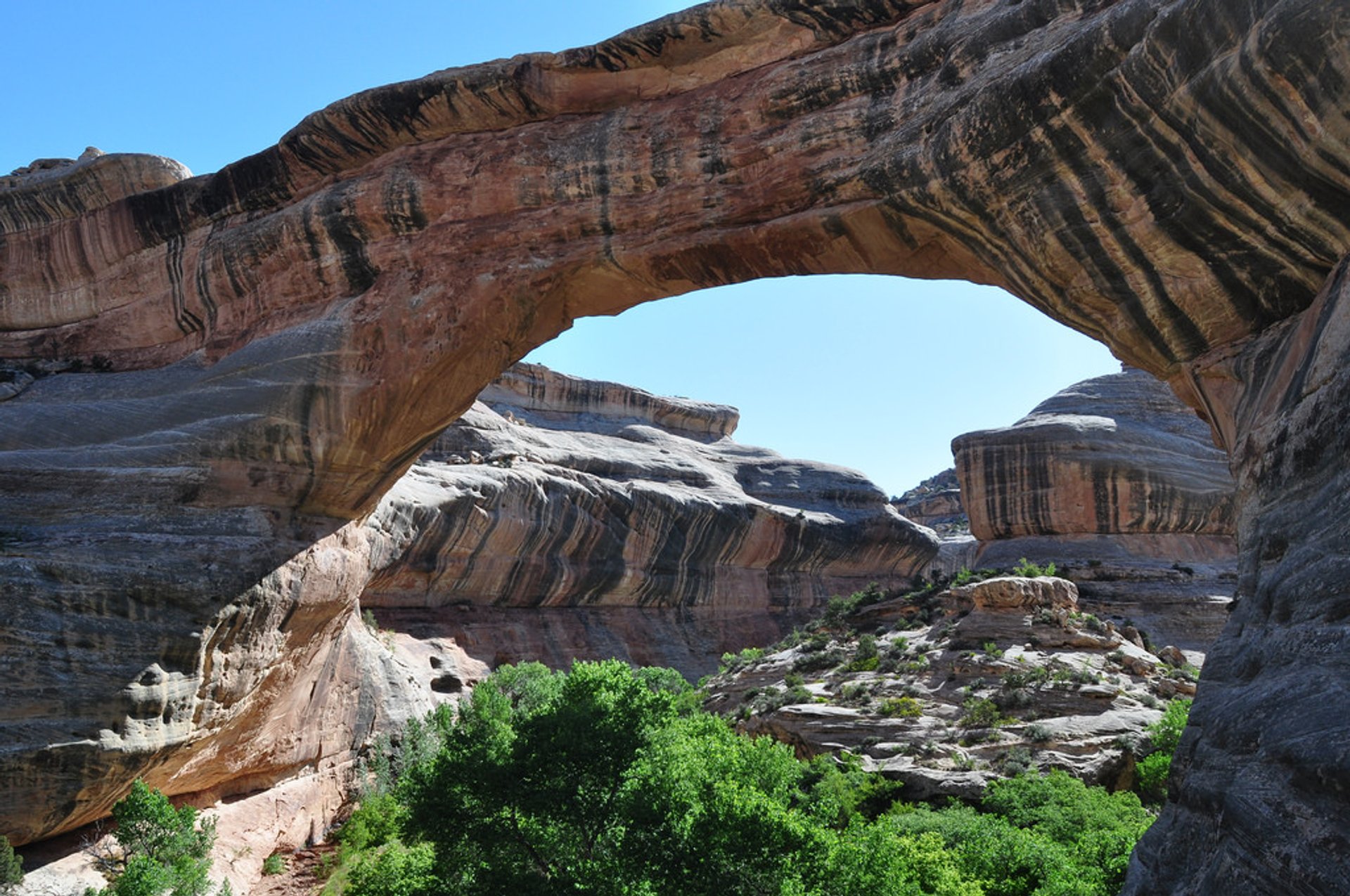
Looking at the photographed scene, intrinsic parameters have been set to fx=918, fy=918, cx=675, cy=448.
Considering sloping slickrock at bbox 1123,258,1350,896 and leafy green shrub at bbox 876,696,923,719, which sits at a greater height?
sloping slickrock at bbox 1123,258,1350,896

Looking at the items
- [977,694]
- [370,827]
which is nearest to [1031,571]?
[977,694]

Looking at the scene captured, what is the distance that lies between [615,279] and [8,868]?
502 inches

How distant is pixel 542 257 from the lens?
1628 centimetres

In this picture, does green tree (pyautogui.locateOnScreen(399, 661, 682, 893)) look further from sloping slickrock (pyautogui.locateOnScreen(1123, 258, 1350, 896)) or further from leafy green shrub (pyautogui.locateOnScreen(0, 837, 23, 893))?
sloping slickrock (pyautogui.locateOnScreen(1123, 258, 1350, 896))

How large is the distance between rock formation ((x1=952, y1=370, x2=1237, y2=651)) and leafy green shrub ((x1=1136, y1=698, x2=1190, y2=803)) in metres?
12.5

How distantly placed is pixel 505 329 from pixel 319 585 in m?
6.04

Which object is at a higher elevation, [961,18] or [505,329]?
[961,18]

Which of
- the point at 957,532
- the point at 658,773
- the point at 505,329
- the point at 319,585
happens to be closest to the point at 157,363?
the point at 319,585

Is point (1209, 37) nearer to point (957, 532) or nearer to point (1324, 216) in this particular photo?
point (1324, 216)

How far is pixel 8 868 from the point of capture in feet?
42.6

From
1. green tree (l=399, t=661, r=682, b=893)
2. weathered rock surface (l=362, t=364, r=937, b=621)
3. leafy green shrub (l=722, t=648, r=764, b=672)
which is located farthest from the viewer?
weathered rock surface (l=362, t=364, r=937, b=621)

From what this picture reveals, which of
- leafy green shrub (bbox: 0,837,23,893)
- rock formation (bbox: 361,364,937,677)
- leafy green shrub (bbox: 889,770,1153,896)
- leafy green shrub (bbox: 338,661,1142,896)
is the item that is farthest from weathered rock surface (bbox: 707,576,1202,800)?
leafy green shrub (bbox: 0,837,23,893)

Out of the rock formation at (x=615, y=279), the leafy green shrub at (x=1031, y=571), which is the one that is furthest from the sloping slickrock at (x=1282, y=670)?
the leafy green shrub at (x=1031, y=571)

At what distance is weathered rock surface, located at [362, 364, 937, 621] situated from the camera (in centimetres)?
3694
